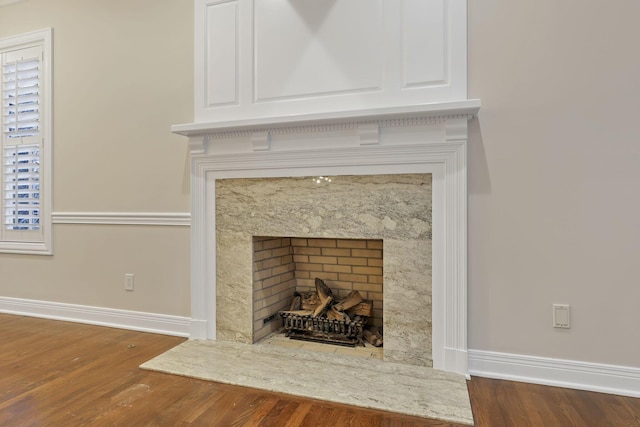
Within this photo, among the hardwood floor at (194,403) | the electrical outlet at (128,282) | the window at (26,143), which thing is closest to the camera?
the hardwood floor at (194,403)

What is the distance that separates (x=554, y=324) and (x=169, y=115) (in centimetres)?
292

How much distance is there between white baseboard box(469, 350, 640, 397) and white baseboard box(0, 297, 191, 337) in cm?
205

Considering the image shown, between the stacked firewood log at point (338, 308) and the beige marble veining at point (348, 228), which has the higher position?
the beige marble veining at point (348, 228)

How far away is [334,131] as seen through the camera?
2.42 metres

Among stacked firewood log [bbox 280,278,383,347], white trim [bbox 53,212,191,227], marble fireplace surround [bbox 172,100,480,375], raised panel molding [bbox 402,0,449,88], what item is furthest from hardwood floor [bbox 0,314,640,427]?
raised panel molding [bbox 402,0,449,88]

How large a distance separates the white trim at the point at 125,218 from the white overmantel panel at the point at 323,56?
79 centimetres

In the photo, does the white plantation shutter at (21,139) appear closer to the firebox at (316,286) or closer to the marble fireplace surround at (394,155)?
the marble fireplace surround at (394,155)

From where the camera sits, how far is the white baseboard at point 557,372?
200cm

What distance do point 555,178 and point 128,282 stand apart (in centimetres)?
310

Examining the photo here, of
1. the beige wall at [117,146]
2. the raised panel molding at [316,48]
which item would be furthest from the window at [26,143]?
the raised panel molding at [316,48]

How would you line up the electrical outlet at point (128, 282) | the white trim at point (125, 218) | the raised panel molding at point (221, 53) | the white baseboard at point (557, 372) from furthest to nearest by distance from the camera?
the electrical outlet at point (128, 282)
the white trim at point (125, 218)
the raised panel molding at point (221, 53)
the white baseboard at point (557, 372)

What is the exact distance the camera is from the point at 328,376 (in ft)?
7.12

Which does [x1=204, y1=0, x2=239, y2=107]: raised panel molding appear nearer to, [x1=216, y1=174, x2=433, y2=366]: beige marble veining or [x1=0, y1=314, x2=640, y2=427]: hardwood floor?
[x1=216, y1=174, x2=433, y2=366]: beige marble veining

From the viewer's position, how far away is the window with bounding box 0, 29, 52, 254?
3.38 m
